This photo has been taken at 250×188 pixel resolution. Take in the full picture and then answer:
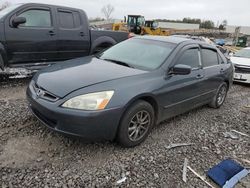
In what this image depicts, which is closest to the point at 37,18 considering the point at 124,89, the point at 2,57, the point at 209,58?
the point at 2,57

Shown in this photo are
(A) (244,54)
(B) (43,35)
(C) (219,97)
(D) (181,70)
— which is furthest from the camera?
(A) (244,54)

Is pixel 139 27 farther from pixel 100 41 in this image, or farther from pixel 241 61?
pixel 100 41

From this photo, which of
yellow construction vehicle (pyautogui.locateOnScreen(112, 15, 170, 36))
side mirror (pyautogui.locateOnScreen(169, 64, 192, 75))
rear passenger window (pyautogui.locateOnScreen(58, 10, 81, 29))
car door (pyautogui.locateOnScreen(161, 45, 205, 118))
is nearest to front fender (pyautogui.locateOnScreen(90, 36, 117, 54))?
rear passenger window (pyautogui.locateOnScreen(58, 10, 81, 29))

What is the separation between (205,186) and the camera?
3.13m

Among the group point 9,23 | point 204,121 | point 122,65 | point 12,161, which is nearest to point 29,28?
point 9,23

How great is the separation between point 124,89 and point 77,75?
0.72 metres

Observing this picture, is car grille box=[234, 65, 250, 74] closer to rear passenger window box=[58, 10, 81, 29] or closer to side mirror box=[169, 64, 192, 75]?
rear passenger window box=[58, 10, 81, 29]

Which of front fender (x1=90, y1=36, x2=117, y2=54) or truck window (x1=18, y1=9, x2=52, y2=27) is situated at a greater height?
truck window (x1=18, y1=9, x2=52, y2=27)

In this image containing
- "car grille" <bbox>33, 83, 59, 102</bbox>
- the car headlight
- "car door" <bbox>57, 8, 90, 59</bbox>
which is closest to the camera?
the car headlight

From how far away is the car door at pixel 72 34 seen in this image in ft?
22.1

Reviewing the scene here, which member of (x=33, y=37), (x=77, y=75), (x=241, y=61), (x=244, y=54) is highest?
(x=33, y=37)

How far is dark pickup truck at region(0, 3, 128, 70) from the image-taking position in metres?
5.87

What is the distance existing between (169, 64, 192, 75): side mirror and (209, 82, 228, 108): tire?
6.68ft

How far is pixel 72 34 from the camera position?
22.7 feet
